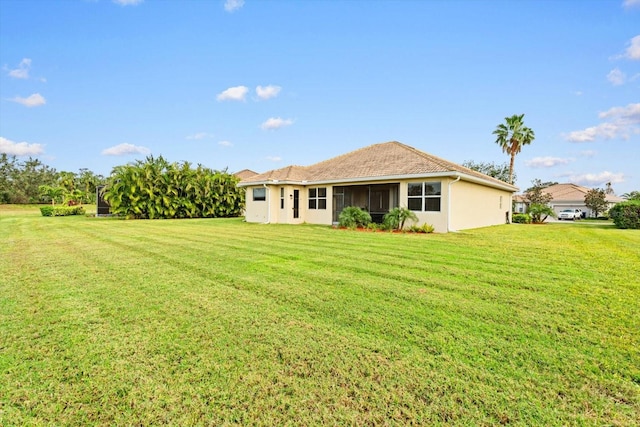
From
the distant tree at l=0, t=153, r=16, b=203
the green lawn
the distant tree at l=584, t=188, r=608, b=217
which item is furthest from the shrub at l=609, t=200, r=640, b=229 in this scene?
the distant tree at l=0, t=153, r=16, b=203

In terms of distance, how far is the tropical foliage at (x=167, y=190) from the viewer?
22.3 metres

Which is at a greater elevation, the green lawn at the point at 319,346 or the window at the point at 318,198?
the window at the point at 318,198

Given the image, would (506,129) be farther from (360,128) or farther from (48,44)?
(48,44)

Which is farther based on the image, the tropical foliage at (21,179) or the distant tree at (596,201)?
the tropical foliage at (21,179)

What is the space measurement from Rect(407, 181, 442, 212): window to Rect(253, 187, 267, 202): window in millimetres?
8753

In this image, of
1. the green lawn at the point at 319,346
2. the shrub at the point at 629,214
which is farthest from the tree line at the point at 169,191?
the shrub at the point at 629,214

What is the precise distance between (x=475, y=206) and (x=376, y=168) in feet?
18.4

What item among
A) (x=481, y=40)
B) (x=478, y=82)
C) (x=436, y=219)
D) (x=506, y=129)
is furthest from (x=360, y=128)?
(x=506, y=129)

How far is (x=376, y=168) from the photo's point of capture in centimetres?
1596

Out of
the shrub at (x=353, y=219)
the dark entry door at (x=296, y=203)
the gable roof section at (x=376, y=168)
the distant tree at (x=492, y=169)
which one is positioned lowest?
the shrub at (x=353, y=219)

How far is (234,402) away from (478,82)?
2030cm

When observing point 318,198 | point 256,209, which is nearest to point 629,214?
point 318,198

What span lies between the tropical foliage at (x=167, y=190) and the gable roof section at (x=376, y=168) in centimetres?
739

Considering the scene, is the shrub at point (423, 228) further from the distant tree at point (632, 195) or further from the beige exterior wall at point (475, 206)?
the distant tree at point (632, 195)
